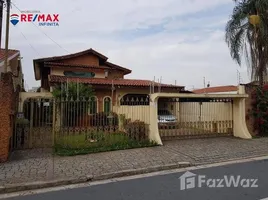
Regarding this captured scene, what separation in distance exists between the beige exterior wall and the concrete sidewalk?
1479 mm

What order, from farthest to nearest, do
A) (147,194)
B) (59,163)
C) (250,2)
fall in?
(250,2), (59,163), (147,194)

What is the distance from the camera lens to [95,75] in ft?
71.5

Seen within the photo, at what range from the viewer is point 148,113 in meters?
10.8

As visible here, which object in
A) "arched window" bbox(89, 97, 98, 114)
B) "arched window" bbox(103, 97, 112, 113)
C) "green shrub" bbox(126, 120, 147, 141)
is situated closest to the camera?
"arched window" bbox(89, 97, 98, 114)

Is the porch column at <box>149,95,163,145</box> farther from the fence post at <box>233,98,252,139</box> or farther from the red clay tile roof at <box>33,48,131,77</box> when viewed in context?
the red clay tile roof at <box>33,48,131,77</box>

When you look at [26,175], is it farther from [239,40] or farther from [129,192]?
[239,40]

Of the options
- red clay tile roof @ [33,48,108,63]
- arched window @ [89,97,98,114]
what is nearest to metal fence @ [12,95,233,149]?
arched window @ [89,97,98,114]

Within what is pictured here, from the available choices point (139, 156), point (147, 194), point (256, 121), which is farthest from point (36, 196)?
point (256, 121)

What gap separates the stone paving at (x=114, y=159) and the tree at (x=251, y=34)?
6855 mm

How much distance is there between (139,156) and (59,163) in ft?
8.53

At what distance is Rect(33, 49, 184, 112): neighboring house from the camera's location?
18531 mm

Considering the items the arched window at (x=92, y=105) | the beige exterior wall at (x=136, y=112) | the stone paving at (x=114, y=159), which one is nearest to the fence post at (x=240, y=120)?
the stone paving at (x=114, y=159)

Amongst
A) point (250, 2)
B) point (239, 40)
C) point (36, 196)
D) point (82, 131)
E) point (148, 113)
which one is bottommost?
point (36, 196)

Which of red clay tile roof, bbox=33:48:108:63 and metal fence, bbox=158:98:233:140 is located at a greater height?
red clay tile roof, bbox=33:48:108:63
